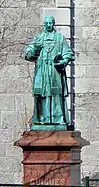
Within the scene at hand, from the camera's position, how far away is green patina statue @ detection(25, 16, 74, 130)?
1065 centimetres

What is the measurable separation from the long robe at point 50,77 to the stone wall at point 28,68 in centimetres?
358

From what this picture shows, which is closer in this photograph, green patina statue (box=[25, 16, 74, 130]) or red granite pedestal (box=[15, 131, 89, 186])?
red granite pedestal (box=[15, 131, 89, 186])

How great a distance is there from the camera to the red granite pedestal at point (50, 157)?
10195mm

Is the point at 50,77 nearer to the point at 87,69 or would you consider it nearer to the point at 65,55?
the point at 65,55

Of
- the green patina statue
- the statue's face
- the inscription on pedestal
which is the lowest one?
the inscription on pedestal

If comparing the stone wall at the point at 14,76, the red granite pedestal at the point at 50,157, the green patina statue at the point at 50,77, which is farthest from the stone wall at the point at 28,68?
the red granite pedestal at the point at 50,157

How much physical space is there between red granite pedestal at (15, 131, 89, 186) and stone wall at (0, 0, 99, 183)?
12.9ft

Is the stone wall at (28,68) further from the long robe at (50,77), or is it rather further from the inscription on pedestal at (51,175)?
the inscription on pedestal at (51,175)

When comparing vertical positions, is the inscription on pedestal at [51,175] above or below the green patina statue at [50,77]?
below

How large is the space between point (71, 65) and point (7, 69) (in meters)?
1.27

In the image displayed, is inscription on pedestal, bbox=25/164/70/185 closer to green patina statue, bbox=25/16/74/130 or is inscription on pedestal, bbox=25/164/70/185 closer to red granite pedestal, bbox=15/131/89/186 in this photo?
red granite pedestal, bbox=15/131/89/186

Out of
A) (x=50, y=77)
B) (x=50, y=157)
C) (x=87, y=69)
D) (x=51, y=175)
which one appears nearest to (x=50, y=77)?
(x=50, y=77)

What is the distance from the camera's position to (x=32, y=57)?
35.4ft

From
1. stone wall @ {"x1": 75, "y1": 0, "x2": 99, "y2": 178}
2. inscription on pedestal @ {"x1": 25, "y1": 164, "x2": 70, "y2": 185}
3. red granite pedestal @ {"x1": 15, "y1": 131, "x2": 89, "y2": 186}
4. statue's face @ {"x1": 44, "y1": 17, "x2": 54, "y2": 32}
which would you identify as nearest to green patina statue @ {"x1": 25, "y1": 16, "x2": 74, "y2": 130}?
statue's face @ {"x1": 44, "y1": 17, "x2": 54, "y2": 32}
